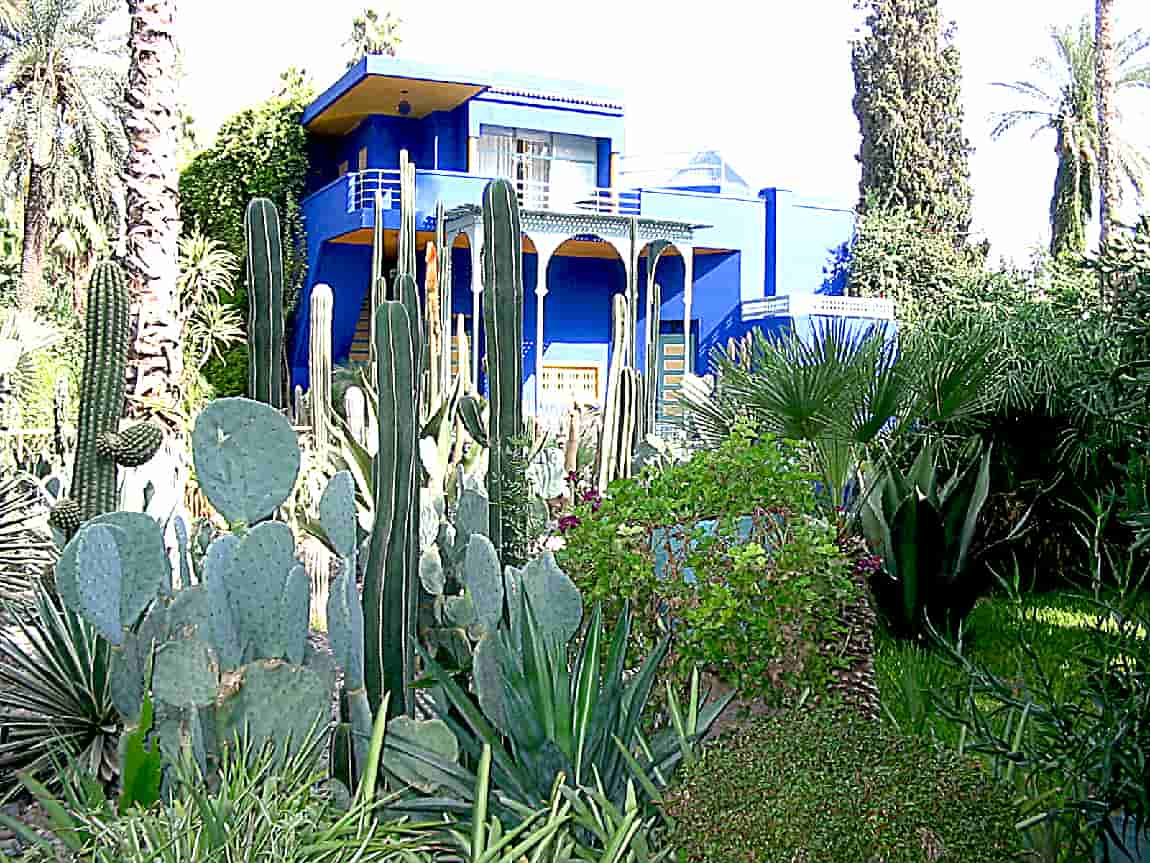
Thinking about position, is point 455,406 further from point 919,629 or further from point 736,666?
point 736,666

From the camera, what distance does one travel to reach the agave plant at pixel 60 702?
413 cm

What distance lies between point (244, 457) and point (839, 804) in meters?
2.15

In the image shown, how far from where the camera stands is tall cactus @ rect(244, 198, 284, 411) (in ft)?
17.3

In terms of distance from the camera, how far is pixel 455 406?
8.19 metres

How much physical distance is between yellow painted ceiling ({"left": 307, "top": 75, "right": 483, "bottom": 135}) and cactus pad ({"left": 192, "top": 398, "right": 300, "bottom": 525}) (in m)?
17.2

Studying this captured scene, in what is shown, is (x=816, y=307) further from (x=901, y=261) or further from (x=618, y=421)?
(x=618, y=421)

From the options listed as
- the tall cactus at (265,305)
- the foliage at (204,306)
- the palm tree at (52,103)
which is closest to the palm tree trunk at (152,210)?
the tall cactus at (265,305)

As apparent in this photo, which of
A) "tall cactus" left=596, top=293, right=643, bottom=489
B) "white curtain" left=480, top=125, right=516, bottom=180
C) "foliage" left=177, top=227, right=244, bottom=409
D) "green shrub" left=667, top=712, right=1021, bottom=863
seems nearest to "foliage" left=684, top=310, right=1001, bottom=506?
"tall cactus" left=596, top=293, right=643, bottom=489

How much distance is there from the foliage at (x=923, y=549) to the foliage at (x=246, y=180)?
1710 centimetres

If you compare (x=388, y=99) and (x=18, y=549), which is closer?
(x=18, y=549)

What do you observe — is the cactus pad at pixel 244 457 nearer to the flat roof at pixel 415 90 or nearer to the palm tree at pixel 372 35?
the flat roof at pixel 415 90

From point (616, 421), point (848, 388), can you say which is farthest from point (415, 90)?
point (848, 388)

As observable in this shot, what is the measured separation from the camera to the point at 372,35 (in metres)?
31.8

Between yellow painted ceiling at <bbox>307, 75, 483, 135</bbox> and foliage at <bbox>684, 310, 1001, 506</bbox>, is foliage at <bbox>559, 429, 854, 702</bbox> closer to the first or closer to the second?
foliage at <bbox>684, 310, 1001, 506</bbox>
